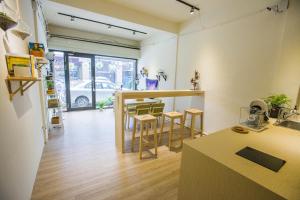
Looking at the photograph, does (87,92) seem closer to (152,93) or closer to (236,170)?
(152,93)

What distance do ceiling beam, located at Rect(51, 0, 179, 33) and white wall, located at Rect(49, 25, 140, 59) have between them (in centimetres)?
235

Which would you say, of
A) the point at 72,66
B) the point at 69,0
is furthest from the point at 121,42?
the point at 69,0

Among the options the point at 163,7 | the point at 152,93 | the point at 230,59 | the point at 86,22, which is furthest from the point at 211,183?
the point at 86,22

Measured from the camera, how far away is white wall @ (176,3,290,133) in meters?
2.63

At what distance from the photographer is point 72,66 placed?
17.8ft

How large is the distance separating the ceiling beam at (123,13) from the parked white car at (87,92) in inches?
124

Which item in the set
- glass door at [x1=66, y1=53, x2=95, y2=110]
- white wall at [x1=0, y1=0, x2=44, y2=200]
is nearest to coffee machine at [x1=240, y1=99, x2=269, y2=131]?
white wall at [x1=0, y1=0, x2=44, y2=200]

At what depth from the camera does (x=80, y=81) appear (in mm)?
5711

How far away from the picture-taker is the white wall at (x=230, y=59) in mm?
2631

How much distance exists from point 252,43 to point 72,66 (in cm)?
537

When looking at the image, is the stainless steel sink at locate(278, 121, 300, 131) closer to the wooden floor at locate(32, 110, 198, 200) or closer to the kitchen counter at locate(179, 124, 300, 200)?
the kitchen counter at locate(179, 124, 300, 200)

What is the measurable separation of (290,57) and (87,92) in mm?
5811

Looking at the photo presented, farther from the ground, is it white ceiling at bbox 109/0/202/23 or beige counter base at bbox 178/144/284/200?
white ceiling at bbox 109/0/202/23

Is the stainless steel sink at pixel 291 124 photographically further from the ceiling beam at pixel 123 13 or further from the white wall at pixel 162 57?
the ceiling beam at pixel 123 13
